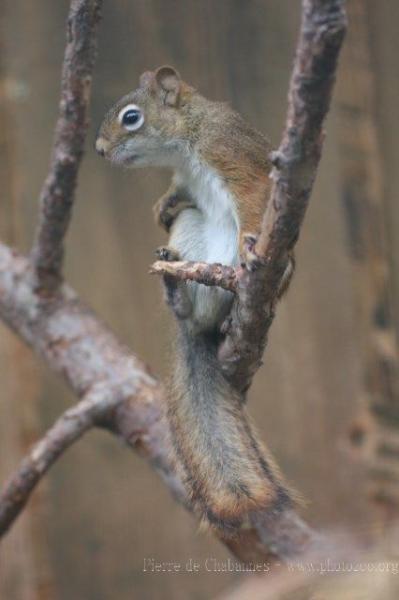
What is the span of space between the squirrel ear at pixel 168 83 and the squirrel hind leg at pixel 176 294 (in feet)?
0.97

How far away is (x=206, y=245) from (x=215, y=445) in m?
0.31

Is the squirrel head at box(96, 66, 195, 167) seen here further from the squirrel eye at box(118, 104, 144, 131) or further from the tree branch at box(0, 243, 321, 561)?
the tree branch at box(0, 243, 321, 561)

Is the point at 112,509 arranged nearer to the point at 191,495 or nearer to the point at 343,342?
the point at 343,342

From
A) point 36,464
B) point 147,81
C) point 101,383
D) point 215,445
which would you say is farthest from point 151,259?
point 215,445

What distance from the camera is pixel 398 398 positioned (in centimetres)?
231

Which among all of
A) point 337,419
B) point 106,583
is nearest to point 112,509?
point 106,583

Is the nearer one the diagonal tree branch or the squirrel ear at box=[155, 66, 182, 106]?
the diagonal tree branch

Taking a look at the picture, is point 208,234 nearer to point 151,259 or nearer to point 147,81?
point 147,81

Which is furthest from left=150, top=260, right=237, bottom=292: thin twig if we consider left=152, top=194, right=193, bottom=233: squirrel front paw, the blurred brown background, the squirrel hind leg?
the blurred brown background

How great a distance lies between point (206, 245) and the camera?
59.3 inches

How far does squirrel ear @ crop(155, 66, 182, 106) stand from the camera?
1635 mm

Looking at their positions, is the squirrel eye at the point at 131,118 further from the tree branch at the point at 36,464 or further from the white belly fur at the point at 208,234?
the tree branch at the point at 36,464

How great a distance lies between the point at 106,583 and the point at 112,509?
0.19 meters

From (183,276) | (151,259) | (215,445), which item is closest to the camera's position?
(183,276)
